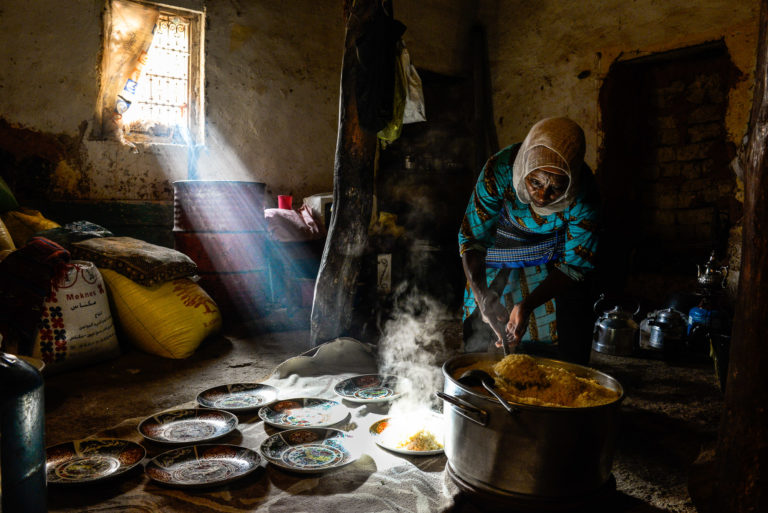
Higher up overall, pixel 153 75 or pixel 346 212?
pixel 153 75

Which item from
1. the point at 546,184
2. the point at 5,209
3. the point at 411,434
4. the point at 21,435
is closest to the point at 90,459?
the point at 21,435

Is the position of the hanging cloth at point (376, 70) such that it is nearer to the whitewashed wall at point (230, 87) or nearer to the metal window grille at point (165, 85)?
the whitewashed wall at point (230, 87)

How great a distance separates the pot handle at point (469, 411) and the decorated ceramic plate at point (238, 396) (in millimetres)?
1253

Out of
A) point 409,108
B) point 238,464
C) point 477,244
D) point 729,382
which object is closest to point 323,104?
point 409,108

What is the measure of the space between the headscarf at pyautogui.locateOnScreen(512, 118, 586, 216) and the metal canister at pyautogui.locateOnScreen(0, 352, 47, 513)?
6.17 ft

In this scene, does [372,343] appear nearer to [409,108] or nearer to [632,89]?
[409,108]

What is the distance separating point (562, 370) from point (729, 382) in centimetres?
49

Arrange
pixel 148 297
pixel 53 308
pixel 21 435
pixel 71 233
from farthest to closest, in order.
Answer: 1. pixel 71 233
2. pixel 148 297
3. pixel 53 308
4. pixel 21 435

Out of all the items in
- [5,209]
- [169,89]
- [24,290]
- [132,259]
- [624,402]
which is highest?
[169,89]

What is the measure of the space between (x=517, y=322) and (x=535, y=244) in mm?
628

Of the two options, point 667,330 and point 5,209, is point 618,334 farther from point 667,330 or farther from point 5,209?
point 5,209

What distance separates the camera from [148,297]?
3.60m

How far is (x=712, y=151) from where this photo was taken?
5.24 meters

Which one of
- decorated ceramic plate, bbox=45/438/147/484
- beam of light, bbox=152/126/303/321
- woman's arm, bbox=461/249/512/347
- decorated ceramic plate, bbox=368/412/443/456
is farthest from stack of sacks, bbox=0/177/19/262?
woman's arm, bbox=461/249/512/347
